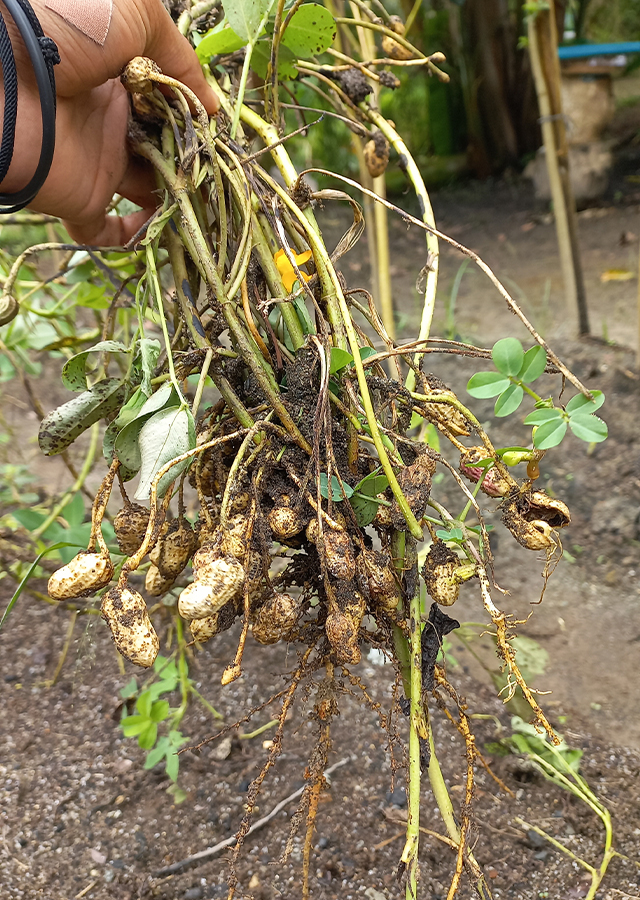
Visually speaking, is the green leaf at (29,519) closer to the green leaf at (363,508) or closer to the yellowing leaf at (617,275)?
the green leaf at (363,508)

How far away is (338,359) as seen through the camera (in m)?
0.49

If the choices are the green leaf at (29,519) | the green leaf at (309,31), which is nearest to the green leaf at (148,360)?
the green leaf at (309,31)

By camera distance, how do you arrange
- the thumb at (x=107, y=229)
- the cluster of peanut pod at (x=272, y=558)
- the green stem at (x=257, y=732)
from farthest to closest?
1. the green stem at (x=257, y=732)
2. the thumb at (x=107, y=229)
3. the cluster of peanut pod at (x=272, y=558)

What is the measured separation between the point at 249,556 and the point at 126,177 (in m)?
0.44

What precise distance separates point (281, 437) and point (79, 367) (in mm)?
190

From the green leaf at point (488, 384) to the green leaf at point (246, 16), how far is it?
1.05 ft

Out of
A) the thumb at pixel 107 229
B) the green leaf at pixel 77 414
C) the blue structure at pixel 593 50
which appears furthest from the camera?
the blue structure at pixel 593 50

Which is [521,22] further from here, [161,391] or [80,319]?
[161,391]

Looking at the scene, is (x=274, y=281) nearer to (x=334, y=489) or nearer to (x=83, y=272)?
(x=334, y=489)

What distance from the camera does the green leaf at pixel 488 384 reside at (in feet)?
1.69

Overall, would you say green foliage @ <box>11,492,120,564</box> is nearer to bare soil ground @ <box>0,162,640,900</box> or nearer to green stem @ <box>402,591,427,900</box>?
bare soil ground @ <box>0,162,640,900</box>

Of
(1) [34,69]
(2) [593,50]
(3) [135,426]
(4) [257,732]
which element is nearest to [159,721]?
(4) [257,732]

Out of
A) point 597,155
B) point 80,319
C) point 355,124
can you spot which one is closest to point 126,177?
point 355,124

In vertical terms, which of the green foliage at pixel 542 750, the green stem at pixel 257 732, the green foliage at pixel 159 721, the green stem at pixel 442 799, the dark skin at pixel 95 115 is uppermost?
the dark skin at pixel 95 115
